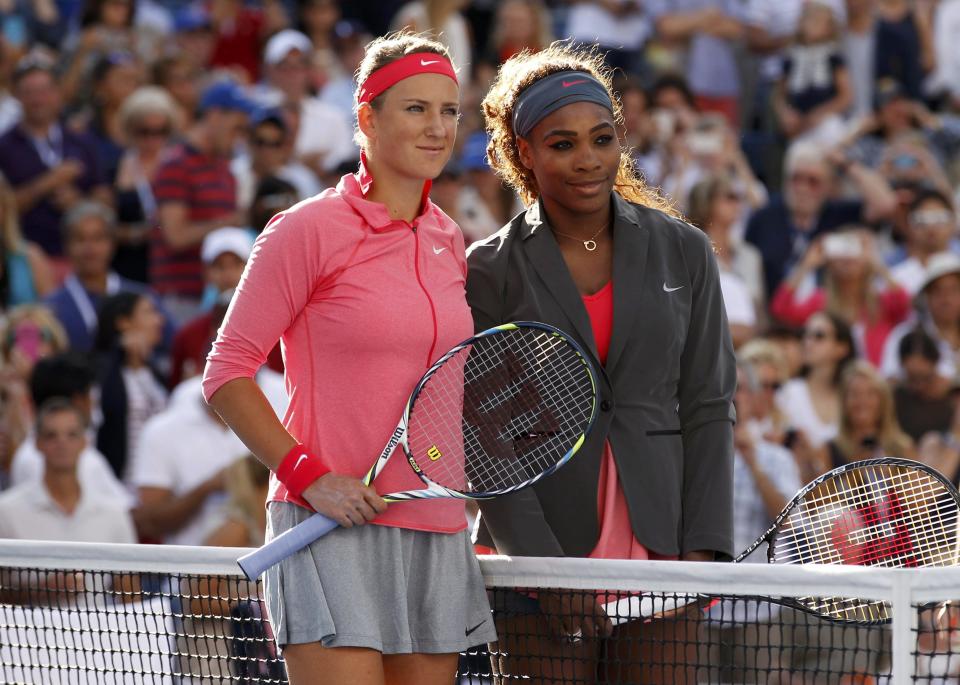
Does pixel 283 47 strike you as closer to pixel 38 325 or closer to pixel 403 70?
pixel 38 325

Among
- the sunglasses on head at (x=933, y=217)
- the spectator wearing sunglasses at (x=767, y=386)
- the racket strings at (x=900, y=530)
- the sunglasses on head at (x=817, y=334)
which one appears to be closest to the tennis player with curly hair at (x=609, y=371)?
the racket strings at (x=900, y=530)

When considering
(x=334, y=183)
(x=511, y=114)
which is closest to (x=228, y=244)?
(x=334, y=183)

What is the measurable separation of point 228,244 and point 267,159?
5.00 ft

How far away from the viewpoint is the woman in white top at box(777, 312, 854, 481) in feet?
26.7

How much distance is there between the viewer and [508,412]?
3.69 meters

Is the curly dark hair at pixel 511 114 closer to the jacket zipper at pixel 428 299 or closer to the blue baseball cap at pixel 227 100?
the jacket zipper at pixel 428 299

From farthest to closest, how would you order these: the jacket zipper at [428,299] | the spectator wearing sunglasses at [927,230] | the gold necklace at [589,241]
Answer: the spectator wearing sunglasses at [927,230]
the gold necklace at [589,241]
the jacket zipper at [428,299]

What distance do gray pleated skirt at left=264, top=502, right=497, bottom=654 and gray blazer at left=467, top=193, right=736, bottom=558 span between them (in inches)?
10.3

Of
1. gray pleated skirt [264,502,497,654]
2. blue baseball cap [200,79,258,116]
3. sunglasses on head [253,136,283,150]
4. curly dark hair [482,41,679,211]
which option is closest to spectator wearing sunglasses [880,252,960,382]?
sunglasses on head [253,136,283,150]

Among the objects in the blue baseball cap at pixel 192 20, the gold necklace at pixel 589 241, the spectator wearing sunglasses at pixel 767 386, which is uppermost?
the blue baseball cap at pixel 192 20

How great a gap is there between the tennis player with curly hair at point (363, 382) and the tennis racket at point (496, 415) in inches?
1.9

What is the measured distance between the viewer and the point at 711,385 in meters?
3.71

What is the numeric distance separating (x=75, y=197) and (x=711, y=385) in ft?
22.4

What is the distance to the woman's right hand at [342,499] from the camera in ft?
10.9
